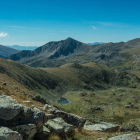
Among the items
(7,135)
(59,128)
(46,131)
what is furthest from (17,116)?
(59,128)

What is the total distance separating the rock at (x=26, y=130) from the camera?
13.6 meters

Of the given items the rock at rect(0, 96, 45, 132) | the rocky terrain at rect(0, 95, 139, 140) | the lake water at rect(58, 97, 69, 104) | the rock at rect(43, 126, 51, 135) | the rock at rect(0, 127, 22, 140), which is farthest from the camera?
the lake water at rect(58, 97, 69, 104)

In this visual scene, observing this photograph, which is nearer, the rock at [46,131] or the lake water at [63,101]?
the rock at [46,131]

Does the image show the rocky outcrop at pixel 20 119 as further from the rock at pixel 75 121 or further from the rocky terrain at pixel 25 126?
the rock at pixel 75 121

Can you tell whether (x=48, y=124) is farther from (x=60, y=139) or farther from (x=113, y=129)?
(x=113, y=129)

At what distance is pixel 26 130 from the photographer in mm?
13828

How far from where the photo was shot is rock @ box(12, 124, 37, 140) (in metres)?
13.6

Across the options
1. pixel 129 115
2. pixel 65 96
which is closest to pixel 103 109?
pixel 129 115

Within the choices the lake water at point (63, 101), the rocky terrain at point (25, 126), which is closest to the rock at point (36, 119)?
the rocky terrain at point (25, 126)

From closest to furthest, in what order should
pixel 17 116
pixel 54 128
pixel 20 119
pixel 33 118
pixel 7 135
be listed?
pixel 7 135 < pixel 17 116 < pixel 20 119 < pixel 33 118 < pixel 54 128

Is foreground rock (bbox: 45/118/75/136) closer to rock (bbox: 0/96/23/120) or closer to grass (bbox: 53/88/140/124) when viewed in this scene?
rock (bbox: 0/96/23/120)

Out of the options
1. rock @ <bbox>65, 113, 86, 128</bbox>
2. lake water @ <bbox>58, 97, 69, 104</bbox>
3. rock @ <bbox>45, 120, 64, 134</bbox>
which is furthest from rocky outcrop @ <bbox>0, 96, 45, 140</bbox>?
lake water @ <bbox>58, 97, 69, 104</bbox>

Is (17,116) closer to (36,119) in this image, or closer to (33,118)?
(33,118)

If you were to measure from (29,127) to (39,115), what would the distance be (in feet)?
5.70
